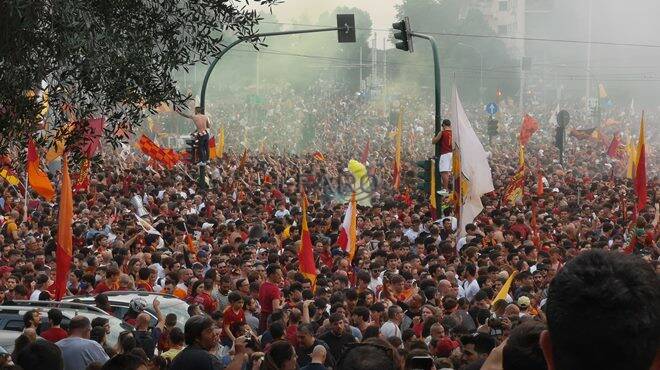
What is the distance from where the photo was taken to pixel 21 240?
18.8 metres

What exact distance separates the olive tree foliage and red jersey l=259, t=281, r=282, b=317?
2632 mm

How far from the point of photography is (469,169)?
19859mm

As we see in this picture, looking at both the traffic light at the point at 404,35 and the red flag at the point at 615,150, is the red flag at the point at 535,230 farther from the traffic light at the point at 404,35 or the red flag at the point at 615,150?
the red flag at the point at 615,150

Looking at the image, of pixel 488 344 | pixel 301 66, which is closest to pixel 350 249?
pixel 488 344

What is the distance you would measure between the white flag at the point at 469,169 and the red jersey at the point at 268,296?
23.0 feet

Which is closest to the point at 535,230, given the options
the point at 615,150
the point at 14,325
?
the point at 14,325

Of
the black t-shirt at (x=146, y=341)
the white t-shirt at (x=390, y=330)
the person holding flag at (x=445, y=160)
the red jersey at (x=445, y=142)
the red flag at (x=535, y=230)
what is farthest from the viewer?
the person holding flag at (x=445, y=160)

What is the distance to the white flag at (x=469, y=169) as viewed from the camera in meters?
19.4

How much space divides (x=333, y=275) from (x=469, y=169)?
5.98m

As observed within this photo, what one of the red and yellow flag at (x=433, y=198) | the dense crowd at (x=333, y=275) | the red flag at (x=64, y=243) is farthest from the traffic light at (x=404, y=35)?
the red flag at (x=64, y=243)

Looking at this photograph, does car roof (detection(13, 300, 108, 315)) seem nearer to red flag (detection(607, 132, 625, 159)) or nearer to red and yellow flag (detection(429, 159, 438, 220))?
red and yellow flag (detection(429, 159, 438, 220))

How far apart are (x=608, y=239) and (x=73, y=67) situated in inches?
444

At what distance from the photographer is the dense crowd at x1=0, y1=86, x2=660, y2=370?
2.36 meters

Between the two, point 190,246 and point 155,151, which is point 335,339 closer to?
point 190,246
